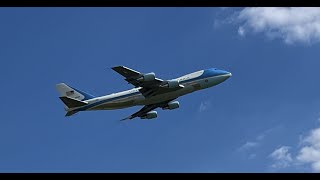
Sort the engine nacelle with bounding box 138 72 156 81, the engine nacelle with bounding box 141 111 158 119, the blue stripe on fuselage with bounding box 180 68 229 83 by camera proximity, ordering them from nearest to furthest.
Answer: the engine nacelle with bounding box 138 72 156 81 → the blue stripe on fuselage with bounding box 180 68 229 83 → the engine nacelle with bounding box 141 111 158 119

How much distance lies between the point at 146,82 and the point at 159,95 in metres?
3.14

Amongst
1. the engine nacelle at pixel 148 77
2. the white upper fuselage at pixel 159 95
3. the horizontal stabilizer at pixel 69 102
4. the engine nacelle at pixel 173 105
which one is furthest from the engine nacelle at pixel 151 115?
the engine nacelle at pixel 148 77

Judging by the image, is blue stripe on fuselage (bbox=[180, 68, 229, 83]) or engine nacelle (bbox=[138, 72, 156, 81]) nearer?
engine nacelle (bbox=[138, 72, 156, 81])

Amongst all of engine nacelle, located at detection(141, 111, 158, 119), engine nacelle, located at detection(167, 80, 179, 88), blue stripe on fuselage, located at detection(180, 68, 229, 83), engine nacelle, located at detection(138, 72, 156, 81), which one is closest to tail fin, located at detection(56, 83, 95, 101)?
engine nacelle, located at detection(141, 111, 158, 119)

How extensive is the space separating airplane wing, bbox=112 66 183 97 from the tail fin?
27.1 feet

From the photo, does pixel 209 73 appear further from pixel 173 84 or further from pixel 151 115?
pixel 151 115

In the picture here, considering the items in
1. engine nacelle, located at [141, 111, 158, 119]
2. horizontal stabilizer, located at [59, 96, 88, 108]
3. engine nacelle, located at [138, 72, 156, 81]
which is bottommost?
horizontal stabilizer, located at [59, 96, 88, 108]

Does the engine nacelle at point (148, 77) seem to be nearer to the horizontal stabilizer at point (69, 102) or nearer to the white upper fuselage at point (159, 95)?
the white upper fuselage at point (159, 95)

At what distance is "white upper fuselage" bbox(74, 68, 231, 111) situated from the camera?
58688 mm

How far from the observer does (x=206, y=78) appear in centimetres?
5919

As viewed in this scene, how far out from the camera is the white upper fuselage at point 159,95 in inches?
2311

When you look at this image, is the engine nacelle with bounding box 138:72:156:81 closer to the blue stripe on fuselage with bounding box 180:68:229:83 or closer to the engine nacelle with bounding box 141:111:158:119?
the blue stripe on fuselage with bounding box 180:68:229:83

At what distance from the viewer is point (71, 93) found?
6444 centimetres

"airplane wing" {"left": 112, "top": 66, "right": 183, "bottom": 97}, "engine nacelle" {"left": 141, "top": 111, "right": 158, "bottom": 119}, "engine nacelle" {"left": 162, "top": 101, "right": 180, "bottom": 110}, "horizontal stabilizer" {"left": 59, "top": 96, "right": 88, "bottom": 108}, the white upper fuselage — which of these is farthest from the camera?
"engine nacelle" {"left": 141, "top": 111, "right": 158, "bottom": 119}
